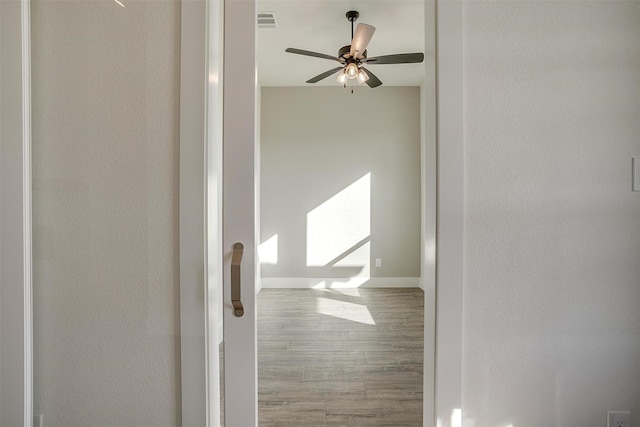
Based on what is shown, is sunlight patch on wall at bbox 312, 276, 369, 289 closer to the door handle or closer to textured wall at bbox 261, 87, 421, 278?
textured wall at bbox 261, 87, 421, 278

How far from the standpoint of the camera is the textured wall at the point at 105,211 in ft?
4.37

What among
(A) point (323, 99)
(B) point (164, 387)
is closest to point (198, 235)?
(B) point (164, 387)

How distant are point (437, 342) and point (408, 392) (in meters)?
1.02

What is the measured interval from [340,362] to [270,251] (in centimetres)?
261

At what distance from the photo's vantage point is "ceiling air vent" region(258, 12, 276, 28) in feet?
9.64

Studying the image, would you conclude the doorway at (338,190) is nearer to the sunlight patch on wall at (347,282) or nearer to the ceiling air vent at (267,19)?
the sunlight patch on wall at (347,282)

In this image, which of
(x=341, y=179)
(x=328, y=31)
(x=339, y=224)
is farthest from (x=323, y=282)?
(x=328, y=31)

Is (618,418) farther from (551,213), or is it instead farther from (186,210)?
(186,210)

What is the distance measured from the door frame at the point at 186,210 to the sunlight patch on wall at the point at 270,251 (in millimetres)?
3644

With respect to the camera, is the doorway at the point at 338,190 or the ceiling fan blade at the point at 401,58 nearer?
the ceiling fan blade at the point at 401,58

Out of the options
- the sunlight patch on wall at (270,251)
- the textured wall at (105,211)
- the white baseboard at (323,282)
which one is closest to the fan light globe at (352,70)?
the textured wall at (105,211)

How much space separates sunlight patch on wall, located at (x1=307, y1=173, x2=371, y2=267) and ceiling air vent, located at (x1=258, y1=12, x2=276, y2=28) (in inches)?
A: 94.6

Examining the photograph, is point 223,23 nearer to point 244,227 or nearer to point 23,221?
point 244,227

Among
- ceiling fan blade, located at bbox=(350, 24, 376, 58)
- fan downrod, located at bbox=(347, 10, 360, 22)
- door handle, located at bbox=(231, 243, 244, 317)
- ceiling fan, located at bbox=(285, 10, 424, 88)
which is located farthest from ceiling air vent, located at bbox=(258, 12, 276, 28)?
door handle, located at bbox=(231, 243, 244, 317)
